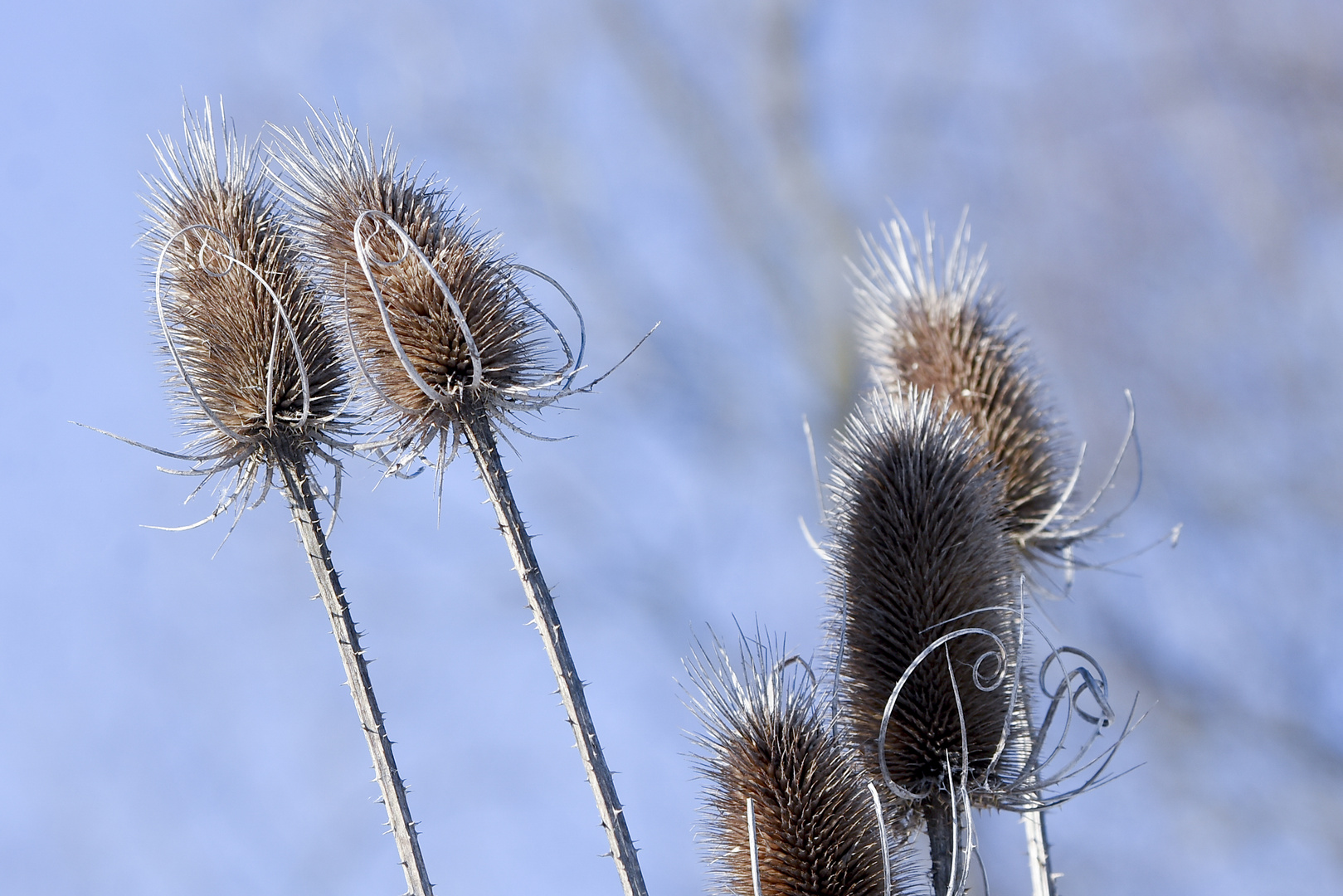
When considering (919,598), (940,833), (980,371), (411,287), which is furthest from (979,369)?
(411,287)

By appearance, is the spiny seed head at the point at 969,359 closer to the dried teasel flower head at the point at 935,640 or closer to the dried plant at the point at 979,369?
the dried plant at the point at 979,369

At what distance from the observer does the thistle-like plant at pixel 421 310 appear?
2.26m

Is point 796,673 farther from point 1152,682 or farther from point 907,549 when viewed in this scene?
point 1152,682

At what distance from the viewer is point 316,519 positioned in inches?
88.9

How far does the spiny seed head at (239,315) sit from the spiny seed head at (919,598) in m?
1.12

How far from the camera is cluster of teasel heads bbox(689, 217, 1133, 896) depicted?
2.06 m

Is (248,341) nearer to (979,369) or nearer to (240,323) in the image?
(240,323)

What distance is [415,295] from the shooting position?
7.45 ft

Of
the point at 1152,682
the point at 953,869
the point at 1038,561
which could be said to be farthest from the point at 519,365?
the point at 1152,682

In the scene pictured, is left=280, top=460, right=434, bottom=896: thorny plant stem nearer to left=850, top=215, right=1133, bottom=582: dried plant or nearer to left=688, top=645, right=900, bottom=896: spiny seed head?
left=688, top=645, right=900, bottom=896: spiny seed head

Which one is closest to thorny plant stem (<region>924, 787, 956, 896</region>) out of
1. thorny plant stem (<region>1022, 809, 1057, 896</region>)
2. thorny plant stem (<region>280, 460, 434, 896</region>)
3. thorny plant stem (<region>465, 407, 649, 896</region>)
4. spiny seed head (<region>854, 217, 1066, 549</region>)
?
thorny plant stem (<region>1022, 809, 1057, 896</region>)

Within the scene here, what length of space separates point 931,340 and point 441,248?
1.65 m

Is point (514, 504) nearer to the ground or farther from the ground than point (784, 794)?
farther from the ground

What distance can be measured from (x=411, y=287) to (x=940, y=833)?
58.6 inches
